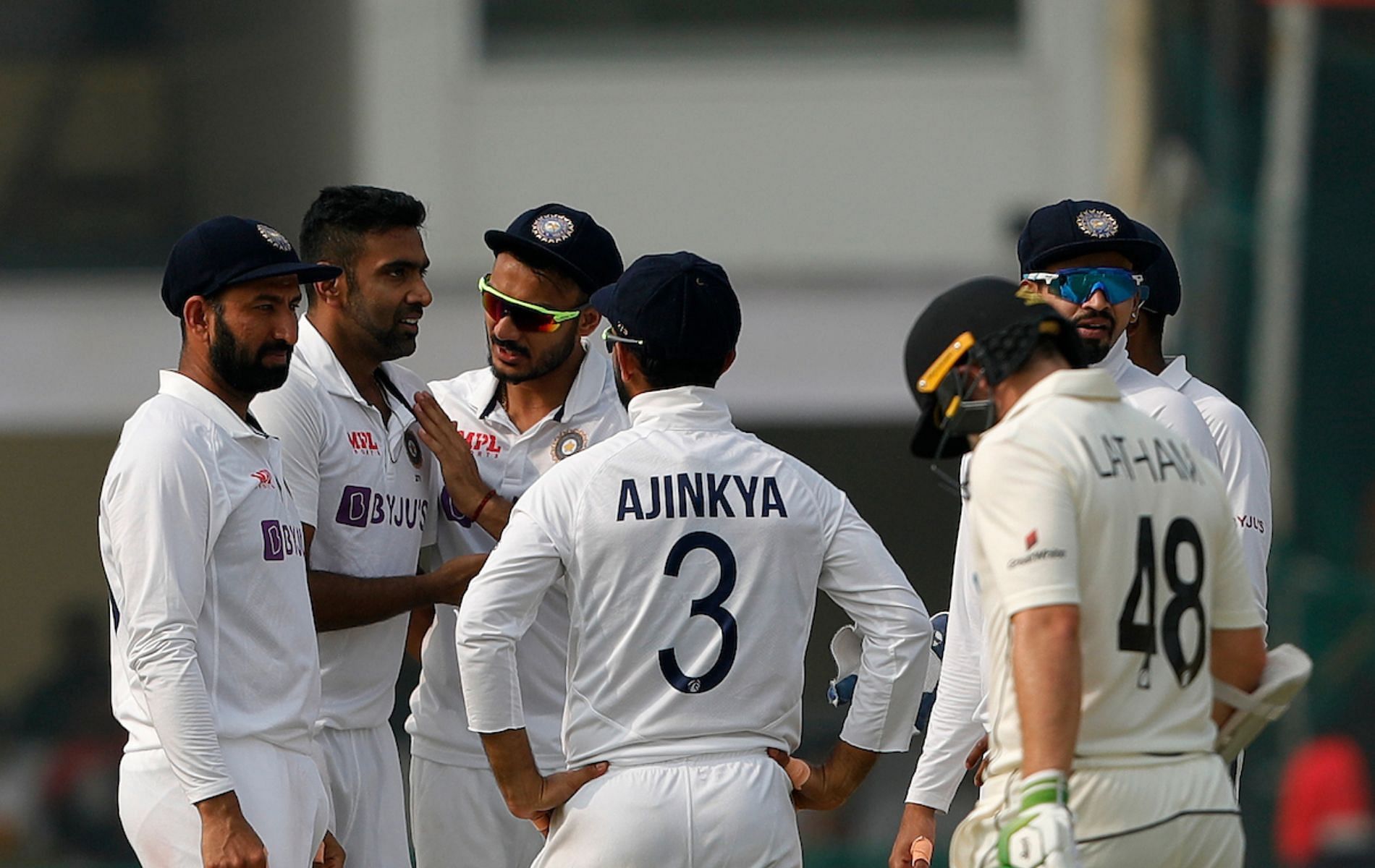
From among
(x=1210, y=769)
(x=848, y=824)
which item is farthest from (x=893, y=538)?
(x=1210, y=769)

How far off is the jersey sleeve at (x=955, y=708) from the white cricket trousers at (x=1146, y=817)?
3.30 feet

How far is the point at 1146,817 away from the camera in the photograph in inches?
137

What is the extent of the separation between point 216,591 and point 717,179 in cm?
1125

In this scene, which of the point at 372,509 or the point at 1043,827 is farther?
the point at 372,509

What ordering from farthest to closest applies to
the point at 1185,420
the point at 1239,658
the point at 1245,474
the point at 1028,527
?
the point at 1245,474, the point at 1185,420, the point at 1239,658, the point at 1028,527

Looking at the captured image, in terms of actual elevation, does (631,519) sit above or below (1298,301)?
above

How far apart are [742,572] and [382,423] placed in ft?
4.31

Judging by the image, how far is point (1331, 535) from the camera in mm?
13961

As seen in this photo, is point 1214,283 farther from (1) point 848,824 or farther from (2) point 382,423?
(2) point 382,423

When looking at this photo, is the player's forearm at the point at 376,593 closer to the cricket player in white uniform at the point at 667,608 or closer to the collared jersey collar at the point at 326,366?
the collared jersey collar at the point at 326,366

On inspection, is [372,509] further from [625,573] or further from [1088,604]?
[1088,604]

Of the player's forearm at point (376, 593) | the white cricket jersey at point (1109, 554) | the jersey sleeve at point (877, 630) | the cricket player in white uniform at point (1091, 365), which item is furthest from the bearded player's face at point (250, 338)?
the white cricket jersey at point (1109, 554)

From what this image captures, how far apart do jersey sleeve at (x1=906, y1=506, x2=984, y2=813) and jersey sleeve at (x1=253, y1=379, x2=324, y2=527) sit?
151cm

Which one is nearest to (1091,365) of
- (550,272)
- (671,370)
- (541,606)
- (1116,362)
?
(1116,362)
